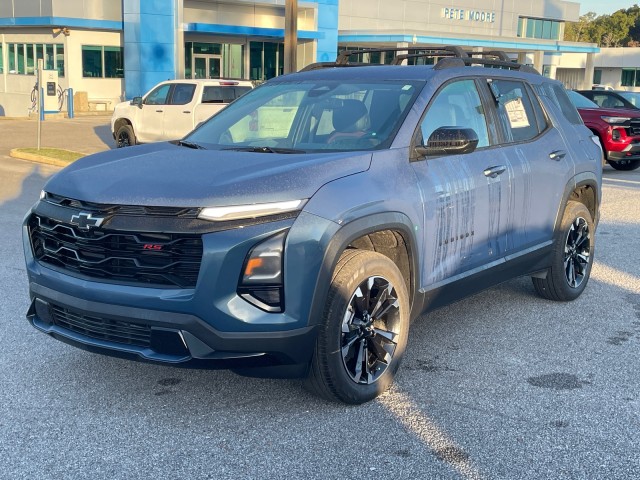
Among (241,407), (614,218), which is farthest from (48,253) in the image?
(614,218)

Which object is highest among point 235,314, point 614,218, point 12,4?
point 12,4

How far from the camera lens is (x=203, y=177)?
4086mm

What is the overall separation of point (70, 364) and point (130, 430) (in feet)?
3.66

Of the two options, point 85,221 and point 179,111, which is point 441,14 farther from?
point 85,221

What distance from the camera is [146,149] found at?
197 inches

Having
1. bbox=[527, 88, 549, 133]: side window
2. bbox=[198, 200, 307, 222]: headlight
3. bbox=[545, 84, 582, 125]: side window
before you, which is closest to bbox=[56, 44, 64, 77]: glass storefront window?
bbox=[545, 84, 582, 125]: side window

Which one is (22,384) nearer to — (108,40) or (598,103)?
(598,103)

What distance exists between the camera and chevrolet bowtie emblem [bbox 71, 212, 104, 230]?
3977mm

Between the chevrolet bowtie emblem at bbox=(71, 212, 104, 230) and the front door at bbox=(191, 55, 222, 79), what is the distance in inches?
1514

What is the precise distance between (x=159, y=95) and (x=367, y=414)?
1615cm

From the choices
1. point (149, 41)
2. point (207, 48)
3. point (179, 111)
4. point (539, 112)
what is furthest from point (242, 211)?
point (207, 48)

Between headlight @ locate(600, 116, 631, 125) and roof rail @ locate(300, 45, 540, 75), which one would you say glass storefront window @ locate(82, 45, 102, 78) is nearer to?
headlight @ locate(600, 116, 631, 125)

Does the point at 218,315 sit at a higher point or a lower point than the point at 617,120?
lower

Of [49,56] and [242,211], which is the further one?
[49,56]
